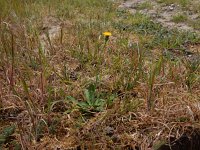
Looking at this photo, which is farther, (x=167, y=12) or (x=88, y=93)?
(x=167, y=12)

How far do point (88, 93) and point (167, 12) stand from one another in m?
4.17

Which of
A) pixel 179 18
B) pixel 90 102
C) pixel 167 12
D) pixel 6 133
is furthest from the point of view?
pixel 167 12

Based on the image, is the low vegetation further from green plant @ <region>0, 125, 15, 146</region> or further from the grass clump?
the grass clump

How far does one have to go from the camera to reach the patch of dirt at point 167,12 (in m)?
5.80

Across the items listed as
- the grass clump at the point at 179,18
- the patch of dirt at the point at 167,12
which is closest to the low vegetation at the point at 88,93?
the patch of dirt at the point at 167,12

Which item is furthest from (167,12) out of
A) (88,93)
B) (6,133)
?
(6,133)

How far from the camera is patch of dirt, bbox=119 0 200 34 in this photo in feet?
19.0

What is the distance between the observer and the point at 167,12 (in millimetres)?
6629

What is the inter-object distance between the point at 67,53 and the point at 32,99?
3.84 ft

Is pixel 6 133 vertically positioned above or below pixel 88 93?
below

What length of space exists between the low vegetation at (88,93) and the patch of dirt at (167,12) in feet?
4.84

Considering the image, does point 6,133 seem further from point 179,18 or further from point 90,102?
point 179,18

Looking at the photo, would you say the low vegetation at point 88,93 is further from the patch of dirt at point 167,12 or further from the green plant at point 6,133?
the patch of dirt at point 167,12

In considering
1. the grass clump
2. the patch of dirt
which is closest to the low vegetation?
the patch of dirt
